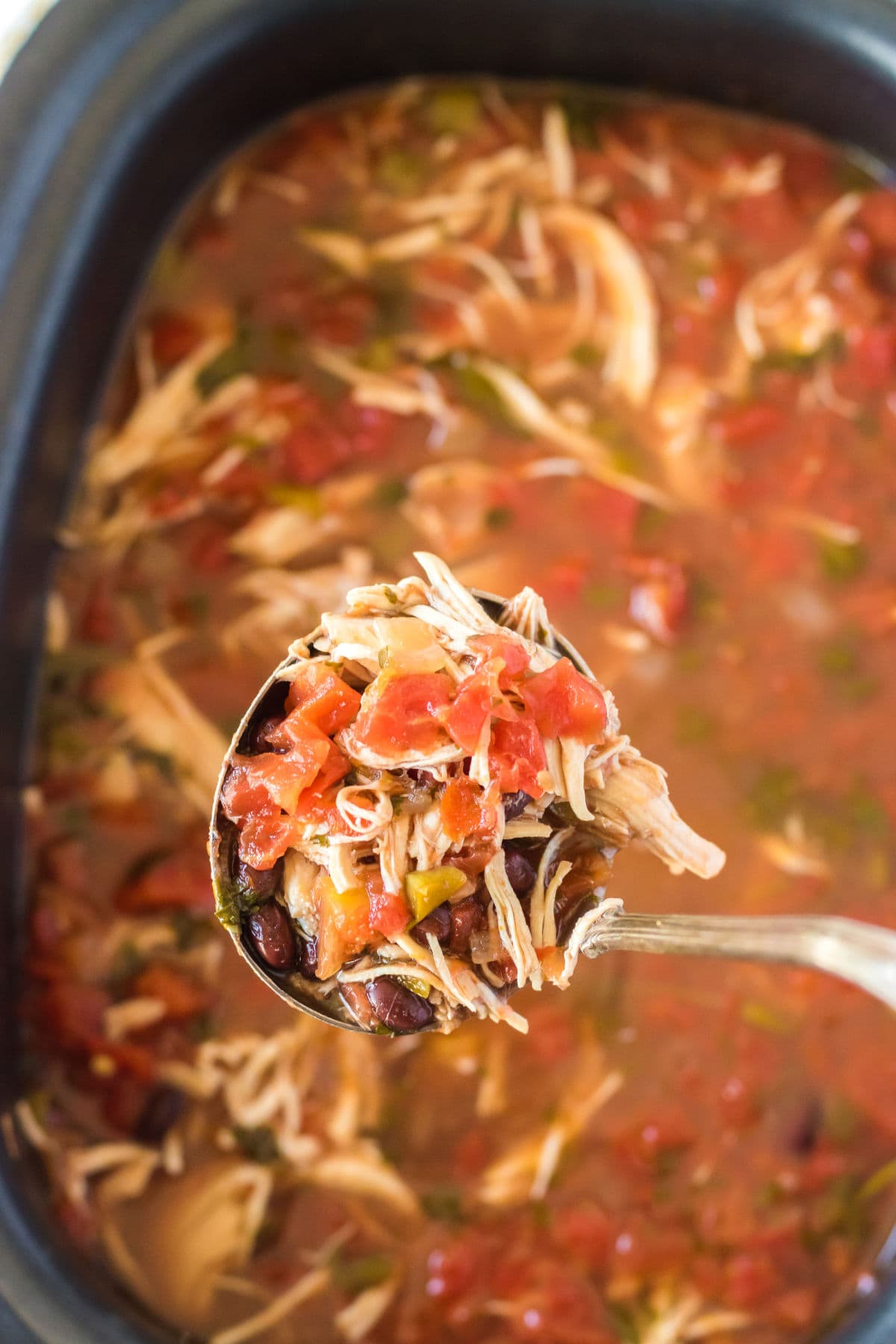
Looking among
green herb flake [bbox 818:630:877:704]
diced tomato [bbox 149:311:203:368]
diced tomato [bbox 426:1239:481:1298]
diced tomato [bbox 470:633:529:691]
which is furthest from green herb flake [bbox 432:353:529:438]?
diced tomato [bbox 426:1239:481:1298]

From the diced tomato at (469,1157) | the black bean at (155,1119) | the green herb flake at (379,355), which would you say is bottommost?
the diced tomato at (469,1157)

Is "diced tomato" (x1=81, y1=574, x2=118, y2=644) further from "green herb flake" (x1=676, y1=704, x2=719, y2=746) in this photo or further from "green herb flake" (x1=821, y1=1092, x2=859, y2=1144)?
"green herb flake" (x1=821, y1=1092, x2=859, y2=1144)

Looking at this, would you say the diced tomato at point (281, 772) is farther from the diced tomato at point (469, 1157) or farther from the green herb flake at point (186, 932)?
the diced tomato at point (469, 1157)

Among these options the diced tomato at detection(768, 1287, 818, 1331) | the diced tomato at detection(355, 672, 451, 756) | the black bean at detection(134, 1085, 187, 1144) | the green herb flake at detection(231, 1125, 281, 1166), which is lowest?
the diced tomato at detection(768, 1287, 818, 1331)

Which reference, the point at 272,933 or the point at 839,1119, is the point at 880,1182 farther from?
the point at 272,933

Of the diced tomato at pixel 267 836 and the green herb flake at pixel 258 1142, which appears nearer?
the diced tomato at pixel 267 836

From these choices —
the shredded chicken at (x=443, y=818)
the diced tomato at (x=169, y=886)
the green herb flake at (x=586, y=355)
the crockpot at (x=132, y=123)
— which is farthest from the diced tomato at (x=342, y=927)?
the green herb flake at (x=586, y=355)
